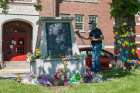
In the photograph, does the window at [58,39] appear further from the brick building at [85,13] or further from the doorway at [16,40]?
the brick building at [85,13]

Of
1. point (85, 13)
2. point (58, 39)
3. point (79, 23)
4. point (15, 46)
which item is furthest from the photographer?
point (85, 13)

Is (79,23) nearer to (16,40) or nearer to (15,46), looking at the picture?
(16,40)

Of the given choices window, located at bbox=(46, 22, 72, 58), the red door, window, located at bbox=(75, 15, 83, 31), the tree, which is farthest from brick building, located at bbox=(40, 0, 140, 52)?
window, located at bbox=(46, 22, 72, 58)

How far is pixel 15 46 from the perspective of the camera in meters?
43.0

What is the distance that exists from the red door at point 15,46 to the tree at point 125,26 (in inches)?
873

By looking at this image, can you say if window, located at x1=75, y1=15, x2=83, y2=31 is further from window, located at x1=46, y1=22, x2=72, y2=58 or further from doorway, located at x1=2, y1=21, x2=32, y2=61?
window, located at x1=46, y1=22, x2=72, y2=58

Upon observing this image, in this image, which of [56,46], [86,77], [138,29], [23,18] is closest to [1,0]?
[56,46]

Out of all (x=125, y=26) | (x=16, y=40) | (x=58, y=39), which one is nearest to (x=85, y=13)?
(x=16, y=40)

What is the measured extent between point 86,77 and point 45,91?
3.28 meters

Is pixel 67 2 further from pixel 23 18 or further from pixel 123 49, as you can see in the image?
pixel 123 49

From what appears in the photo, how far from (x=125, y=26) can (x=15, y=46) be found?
77.8 ft

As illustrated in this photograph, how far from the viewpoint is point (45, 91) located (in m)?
13.0

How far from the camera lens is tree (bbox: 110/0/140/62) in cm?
2012

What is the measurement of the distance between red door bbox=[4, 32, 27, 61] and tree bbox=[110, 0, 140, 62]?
2218 centimetres
